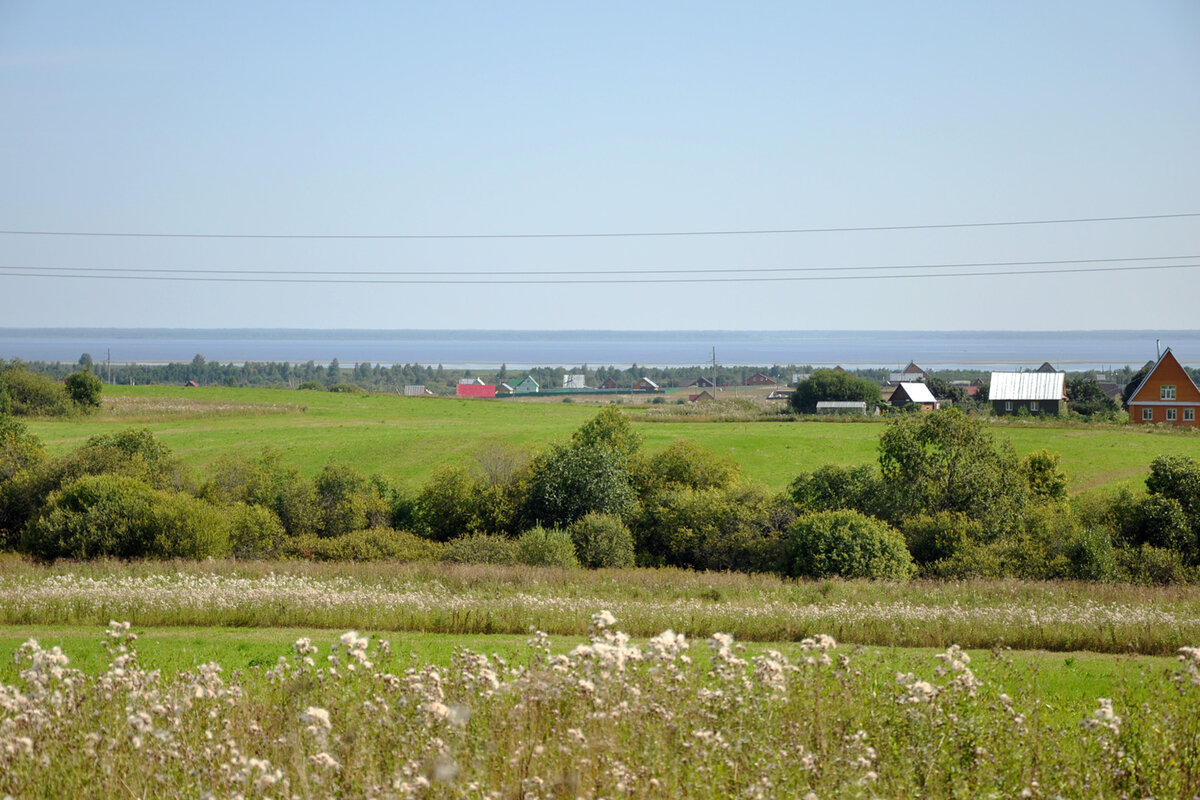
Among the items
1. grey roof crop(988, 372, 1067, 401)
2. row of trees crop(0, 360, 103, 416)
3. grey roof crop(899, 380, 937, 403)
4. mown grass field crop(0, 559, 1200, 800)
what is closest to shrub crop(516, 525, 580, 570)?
mown grass field crop(0, 559, 1200, 800)

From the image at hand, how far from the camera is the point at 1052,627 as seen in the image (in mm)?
17109

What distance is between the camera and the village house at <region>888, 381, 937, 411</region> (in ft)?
326

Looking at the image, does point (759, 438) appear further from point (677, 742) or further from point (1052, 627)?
point (677, 742)

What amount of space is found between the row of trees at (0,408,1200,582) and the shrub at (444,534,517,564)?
0.08 metres

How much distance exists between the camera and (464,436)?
198ft

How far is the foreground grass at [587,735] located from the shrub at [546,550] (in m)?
20.6

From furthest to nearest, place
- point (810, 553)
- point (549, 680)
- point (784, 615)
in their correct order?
1. point (810, 553)
2. point (784, 615)
3. point (549, 680)

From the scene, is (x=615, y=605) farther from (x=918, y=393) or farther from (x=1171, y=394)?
(x=918, y=393)

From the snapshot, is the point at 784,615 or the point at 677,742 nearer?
the point at 677,742

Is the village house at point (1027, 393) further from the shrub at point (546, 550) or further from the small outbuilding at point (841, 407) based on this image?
the shrub at point (546, 550)

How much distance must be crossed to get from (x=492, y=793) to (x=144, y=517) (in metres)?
28.5

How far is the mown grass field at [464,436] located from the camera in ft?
164

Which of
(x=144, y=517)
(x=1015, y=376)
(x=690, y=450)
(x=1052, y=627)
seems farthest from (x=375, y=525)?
(x=1015, y=376)

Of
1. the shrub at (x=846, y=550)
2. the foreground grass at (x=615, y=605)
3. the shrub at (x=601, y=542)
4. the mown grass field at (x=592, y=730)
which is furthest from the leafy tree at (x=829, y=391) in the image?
the mown grass field at (x=592, y=730)
